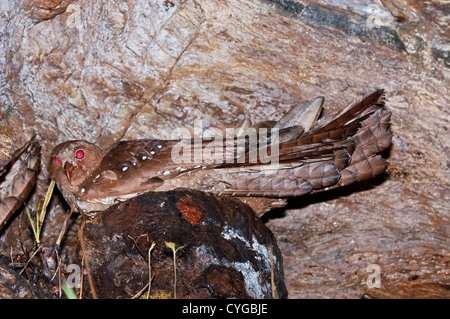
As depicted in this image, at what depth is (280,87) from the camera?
16.0 feet

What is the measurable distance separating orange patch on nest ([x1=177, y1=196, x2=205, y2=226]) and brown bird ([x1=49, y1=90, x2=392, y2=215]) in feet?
0.78

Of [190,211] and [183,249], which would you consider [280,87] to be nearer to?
[190,211]

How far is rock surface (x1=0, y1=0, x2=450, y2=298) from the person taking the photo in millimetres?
4453

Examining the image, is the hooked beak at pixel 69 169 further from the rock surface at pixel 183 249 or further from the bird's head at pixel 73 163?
the rock surface at pixel 183 249

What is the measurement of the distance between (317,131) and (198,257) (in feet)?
3.39

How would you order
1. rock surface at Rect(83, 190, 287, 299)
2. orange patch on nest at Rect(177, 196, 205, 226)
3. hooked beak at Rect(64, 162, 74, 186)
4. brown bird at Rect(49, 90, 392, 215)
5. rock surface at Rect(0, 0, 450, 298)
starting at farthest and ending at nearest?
hooked beak at Rect(64, 162, 74, 186), rock surface at Rect(0, 0, 450, 298), brown bird at Rect(49, 90, 392, 215), orange patch on nest at Rect(177, 196, 205, 226), rock surface at Rect(83, 190, 287, 299)

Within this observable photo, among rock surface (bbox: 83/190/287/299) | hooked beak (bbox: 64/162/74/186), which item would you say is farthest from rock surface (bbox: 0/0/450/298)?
rock surface (bbox: 83/190/287/299)

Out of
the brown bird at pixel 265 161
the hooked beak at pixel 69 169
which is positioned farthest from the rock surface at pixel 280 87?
the hooked beak at pixel 69 169

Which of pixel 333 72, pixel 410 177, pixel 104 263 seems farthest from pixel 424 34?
pixel 104 263

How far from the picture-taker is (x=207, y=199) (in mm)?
4113

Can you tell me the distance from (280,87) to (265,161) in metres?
0.91

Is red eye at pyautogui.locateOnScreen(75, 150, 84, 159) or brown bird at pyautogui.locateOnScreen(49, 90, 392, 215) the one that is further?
red eye at pyautogui.locateOnScreen(75, 150, 84, 159)

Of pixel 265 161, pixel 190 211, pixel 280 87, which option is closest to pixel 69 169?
pixel 190 211

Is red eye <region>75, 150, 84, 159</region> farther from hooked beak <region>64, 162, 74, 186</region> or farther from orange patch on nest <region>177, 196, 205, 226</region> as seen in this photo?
orange patch on nest <region>177, 196, 205, 226</region>
